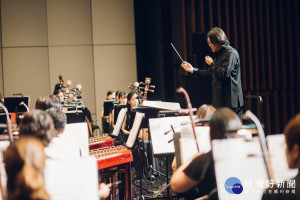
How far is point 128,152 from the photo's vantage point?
3.17 metres

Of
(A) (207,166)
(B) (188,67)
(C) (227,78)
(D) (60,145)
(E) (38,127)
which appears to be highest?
(B) (188,67)

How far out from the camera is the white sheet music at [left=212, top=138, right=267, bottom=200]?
74.4 inches

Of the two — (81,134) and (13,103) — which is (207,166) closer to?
(81,134)

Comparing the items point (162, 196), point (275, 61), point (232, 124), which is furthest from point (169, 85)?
point (232, 124)

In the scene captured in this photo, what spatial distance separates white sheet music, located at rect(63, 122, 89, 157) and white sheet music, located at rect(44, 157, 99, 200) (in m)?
1.16

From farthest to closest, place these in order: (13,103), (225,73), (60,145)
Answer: (13,103), (225,73), (60,145)

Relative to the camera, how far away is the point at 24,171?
62.5 inches

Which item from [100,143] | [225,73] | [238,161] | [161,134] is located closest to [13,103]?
[100,143]

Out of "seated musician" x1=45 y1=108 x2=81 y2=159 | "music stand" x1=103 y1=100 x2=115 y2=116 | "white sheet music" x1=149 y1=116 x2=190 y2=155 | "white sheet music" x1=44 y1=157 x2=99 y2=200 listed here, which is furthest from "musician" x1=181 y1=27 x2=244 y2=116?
"music stand" x1=103 y1=100 x2=115 y2=116

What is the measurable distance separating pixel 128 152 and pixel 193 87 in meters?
2.35

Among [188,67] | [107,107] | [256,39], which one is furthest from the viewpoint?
[107,107]

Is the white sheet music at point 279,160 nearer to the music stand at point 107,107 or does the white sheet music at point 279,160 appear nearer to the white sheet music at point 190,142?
the white sheet music at point 190,142

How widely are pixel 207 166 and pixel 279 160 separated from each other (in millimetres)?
357

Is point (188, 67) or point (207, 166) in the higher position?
point (188, 67)
